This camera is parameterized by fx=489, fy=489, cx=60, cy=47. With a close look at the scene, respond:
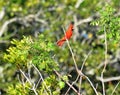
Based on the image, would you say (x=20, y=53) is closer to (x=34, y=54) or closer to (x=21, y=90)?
(x=34, y=54)

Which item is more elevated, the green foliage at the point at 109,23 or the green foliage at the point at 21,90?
the green foliage at the point at 109,23

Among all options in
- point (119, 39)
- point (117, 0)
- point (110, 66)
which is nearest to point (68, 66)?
point (110, 66)

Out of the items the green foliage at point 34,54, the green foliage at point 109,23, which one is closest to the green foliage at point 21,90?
the green foliage at point 34,54

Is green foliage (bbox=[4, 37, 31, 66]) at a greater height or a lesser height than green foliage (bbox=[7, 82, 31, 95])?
greater

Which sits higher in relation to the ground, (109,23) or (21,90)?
(109,23)

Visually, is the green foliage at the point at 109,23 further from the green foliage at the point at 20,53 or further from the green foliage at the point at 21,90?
the green foliage at the point at 21,90

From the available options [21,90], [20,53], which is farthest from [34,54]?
[21,90]

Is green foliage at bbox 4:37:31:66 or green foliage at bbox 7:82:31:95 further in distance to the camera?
green foliage at bbox 7:82:31:95

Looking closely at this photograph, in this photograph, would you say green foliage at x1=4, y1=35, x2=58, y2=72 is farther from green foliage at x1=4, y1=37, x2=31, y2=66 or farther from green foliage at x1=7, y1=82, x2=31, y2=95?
green foliage at x1=7, y1=82, x2=31, y2=95

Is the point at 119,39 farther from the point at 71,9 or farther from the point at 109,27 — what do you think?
the point at 71,9

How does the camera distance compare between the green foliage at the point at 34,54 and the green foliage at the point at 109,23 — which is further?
the green foliage at the point at 109,23

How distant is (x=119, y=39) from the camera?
18.2ft

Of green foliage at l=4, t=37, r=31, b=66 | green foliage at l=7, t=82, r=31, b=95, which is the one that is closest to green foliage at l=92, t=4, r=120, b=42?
green foliage at l=4, t=37, r=31, b=66

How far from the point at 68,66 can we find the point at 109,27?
10.8 m
